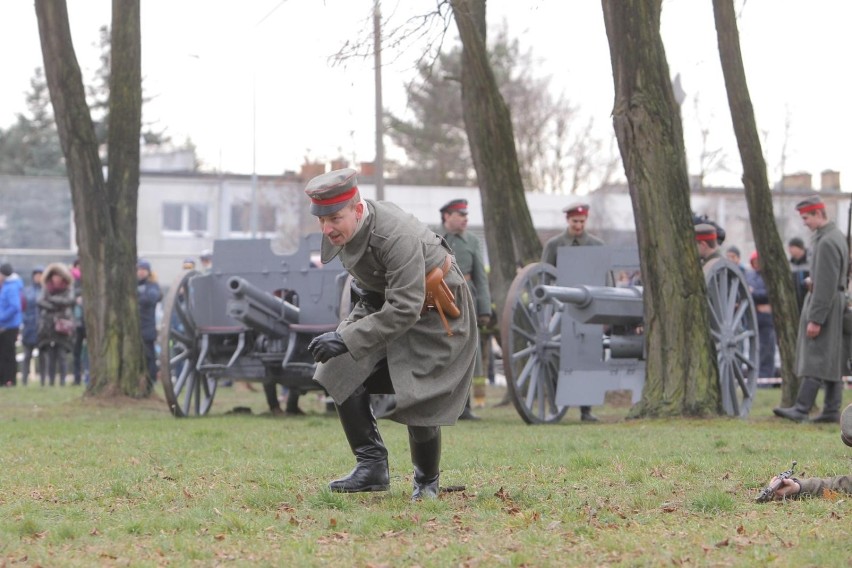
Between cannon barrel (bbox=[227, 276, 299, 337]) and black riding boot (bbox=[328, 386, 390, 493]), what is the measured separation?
615 centimetres

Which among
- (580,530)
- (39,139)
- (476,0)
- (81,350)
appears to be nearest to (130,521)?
(580,530)

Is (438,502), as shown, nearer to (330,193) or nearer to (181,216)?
(330,193)

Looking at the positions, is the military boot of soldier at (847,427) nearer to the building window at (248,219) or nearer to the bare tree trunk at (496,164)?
the bare tree trunk at (496,164)

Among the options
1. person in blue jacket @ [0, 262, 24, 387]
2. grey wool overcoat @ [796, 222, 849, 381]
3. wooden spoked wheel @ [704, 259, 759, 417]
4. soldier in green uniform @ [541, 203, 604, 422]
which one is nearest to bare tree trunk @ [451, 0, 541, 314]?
soldier in green uniform @ [541, 203, 604, 422]

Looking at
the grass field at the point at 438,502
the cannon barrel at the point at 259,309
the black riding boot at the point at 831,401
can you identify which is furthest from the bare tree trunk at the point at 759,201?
the cannon barrel at the point at 259,309

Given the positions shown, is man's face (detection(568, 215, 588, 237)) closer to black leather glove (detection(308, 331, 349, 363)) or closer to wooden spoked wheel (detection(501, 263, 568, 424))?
wooden spoked wheel (detection(501, 263, 568, 424))

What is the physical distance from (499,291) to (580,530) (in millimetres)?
10696

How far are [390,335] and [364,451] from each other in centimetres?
77

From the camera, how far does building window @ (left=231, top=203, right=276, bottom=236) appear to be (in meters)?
50.2

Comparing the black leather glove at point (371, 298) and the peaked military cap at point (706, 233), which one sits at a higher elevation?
the peaked military cap at point (706, 233)

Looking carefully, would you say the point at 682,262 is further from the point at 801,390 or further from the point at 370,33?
the point at 370,33

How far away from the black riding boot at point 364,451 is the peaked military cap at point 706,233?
6.82 m

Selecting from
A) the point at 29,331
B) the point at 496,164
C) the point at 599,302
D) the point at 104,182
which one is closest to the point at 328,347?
the point at 599,302

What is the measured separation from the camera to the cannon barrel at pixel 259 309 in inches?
522
